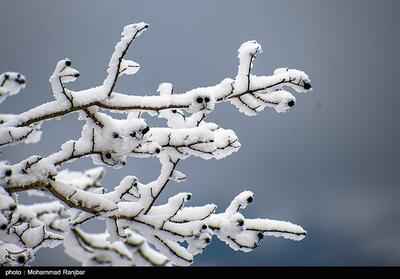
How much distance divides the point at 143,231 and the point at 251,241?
32.5 inches

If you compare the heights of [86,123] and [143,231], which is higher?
[86,123]

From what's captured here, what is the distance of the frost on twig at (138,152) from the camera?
2.47 meters

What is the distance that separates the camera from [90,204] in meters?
2.68

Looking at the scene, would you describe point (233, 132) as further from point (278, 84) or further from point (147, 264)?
point (147, 264)

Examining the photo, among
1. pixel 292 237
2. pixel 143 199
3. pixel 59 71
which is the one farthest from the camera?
pixel 292 237

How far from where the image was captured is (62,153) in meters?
2.60

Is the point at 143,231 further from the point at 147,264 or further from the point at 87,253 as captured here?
the point at 147,264

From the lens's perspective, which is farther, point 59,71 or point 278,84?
point 278,84

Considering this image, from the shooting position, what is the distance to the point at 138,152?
2717 mm

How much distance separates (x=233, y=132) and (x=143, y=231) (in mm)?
1012

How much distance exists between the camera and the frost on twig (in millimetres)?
2467
